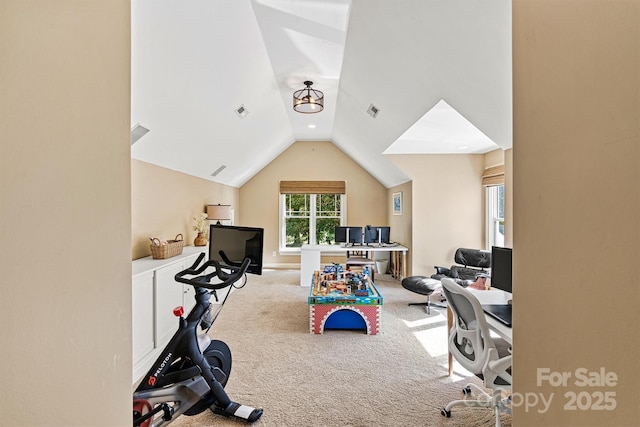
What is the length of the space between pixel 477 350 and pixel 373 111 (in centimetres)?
292

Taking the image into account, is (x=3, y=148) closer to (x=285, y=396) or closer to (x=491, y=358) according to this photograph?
(x=491, y=358)

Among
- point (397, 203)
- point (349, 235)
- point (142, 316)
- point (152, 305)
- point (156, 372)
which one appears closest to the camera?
point (156, 372)

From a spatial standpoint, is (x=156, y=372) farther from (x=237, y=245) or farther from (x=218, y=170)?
(x=218, y=170)

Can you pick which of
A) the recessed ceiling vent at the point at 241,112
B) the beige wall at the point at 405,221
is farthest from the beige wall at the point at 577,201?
the beige wall at the point at 405,221

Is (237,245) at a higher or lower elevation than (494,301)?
higher

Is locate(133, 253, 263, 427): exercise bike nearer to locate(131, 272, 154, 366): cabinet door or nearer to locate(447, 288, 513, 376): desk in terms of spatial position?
locate(131, 272, 154, 366): cabinet door

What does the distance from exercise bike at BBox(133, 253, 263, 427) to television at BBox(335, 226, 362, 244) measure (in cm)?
395

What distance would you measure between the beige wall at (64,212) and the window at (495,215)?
513 centimetres

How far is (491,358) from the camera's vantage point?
1.64 meters

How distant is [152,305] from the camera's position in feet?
8.43

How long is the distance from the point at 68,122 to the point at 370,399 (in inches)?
91.8

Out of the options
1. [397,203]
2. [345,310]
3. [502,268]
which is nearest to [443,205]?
[397,203]

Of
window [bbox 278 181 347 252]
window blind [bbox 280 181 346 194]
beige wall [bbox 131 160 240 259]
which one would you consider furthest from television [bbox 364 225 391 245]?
beige wall [bbox 131 160 240 259]

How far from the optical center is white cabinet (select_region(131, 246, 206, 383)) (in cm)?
234
